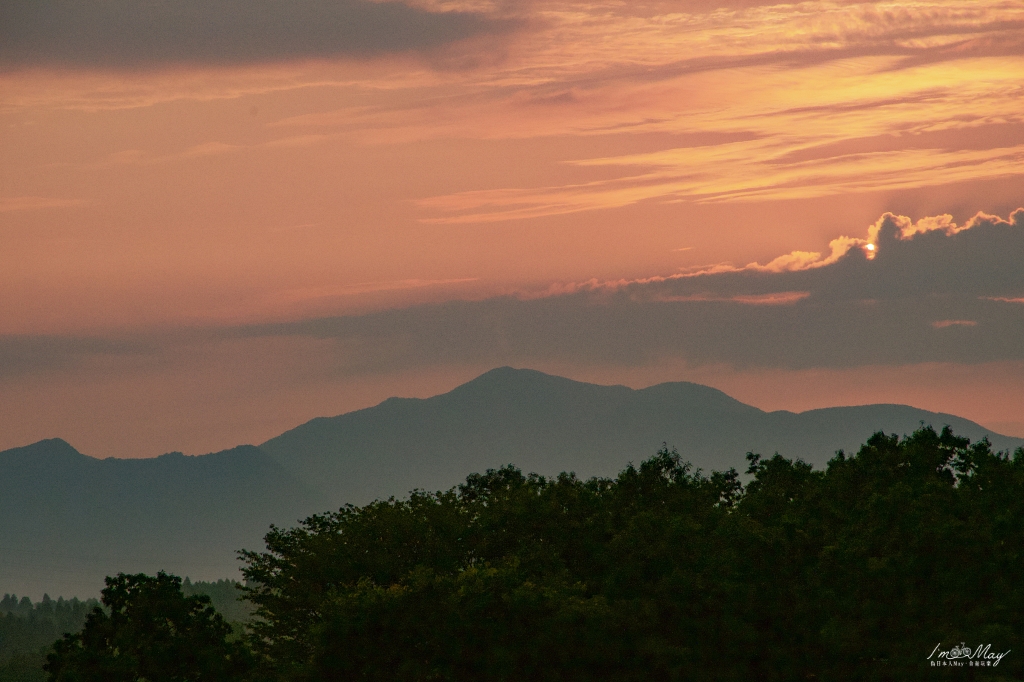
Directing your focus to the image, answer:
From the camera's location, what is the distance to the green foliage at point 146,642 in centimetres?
4950

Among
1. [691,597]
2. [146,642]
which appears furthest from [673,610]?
[146,642]

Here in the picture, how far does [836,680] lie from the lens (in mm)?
50406

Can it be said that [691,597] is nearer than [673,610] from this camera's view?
No

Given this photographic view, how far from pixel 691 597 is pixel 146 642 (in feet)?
72.1

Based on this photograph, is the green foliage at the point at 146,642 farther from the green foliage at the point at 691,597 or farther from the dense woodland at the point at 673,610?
the green foliage at the point at 691,597

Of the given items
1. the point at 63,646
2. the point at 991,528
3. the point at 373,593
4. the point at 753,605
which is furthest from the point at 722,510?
the point at 63,646

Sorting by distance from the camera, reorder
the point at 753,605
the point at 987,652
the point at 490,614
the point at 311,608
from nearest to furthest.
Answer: the point at 987,652, the point at 490,614, the point at 753,605, the point at 311,608

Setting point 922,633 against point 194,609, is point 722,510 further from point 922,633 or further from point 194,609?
point 194,609

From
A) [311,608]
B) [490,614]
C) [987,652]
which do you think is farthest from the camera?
[311,608]

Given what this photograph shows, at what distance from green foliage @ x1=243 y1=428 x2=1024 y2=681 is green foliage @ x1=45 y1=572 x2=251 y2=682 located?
3497 mm

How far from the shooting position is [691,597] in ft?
177

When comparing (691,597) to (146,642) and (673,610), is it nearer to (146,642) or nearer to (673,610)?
(673,610)

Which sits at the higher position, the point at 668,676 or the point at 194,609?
the point at 194,609

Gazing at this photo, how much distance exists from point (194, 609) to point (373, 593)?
7.78 meters
